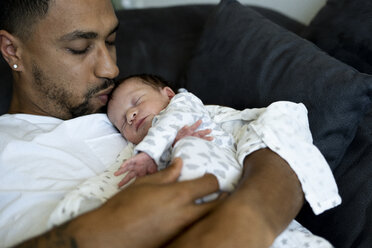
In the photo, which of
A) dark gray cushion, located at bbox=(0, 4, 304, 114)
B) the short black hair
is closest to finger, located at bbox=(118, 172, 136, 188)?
the short black hair

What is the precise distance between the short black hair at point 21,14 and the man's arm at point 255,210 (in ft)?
3.06

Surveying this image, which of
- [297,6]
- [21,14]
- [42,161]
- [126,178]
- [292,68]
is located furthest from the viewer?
[297,6]

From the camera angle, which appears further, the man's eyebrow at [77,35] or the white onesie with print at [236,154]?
the man's eyebrow at [77,35]

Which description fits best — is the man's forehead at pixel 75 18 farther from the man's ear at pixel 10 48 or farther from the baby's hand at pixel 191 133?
the baby's hand at pixel 191 133

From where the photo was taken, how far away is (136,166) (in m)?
1.07

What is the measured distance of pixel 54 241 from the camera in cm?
83

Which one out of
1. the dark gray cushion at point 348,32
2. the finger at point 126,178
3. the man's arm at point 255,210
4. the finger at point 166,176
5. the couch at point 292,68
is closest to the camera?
the man's arm at point 255,210

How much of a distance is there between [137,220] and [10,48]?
41.2 inches

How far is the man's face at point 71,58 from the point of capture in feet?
4.50

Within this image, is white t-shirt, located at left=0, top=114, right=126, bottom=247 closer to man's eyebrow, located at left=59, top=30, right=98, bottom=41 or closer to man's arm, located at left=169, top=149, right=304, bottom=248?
man's eyebrow, located at left=59, top=30, right=98, bottom=41

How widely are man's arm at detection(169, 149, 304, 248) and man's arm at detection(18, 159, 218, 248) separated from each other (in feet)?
0.14

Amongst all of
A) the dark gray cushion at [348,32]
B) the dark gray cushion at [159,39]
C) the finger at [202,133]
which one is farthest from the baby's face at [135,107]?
the dark gray cushion at [348,32]

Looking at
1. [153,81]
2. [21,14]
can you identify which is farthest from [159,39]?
[21,14]

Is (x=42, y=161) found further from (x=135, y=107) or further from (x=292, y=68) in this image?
(x=292, y=68)
